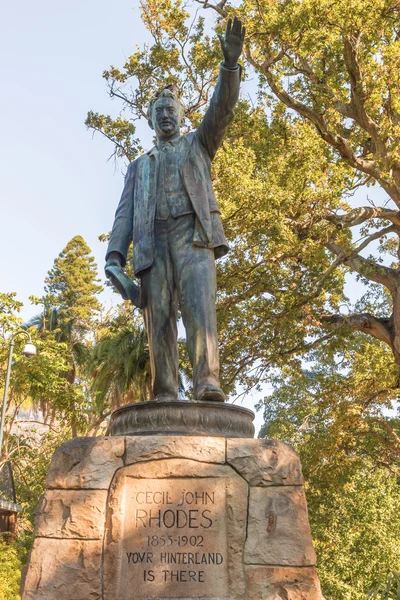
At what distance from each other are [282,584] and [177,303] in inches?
77.2

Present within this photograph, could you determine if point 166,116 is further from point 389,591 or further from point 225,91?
point 389,591

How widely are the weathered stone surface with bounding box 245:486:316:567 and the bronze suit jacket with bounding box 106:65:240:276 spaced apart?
5.65ft

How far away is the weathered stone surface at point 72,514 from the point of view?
3918 millimetres

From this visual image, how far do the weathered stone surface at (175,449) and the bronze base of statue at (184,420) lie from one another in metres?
0.10

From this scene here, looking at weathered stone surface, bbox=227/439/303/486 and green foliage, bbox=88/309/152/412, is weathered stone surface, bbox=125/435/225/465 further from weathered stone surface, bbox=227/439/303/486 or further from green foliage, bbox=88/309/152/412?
green foliage, bbox=88/309/152/412

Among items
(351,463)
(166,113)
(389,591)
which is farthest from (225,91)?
(351,463)

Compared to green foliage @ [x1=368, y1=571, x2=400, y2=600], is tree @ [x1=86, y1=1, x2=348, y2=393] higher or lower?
higher

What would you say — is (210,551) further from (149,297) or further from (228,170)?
(228,170)

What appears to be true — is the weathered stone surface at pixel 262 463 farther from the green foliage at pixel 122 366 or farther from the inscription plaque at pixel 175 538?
the green foliage at pixel 122 366

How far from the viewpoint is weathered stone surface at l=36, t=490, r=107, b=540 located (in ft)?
12.9

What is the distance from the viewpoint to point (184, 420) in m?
4.21

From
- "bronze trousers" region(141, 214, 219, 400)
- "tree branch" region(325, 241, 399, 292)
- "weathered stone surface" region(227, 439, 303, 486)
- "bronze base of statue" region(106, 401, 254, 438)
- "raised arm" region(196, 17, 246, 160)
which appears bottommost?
"weathered stone surface" region(227, 439, 303, 486)

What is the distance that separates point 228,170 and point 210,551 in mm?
10085

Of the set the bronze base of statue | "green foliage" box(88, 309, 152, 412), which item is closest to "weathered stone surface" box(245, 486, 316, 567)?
the bronze base of statue
